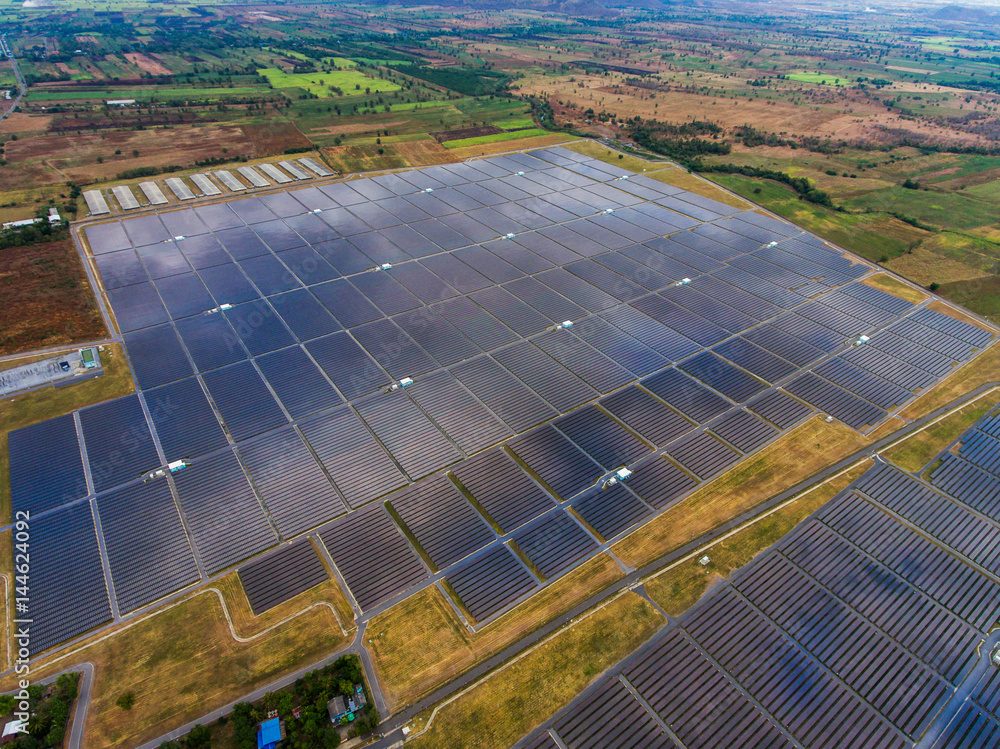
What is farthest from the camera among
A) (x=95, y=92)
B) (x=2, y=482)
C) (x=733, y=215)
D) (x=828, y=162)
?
(x=95, y=92)

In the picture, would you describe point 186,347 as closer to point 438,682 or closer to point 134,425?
point 134,425

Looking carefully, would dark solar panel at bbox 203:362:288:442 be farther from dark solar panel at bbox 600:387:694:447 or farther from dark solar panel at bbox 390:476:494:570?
dark solar panel at bbox 600:387:694:447

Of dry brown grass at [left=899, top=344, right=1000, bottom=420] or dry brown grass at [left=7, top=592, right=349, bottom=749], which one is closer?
dry brown grass at [left=7, top=592, right=349, bottom=749]

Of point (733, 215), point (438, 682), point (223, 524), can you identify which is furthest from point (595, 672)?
point (733, 215)

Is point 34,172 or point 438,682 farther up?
point 34,172

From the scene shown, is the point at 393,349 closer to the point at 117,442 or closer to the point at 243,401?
the point at 243,401

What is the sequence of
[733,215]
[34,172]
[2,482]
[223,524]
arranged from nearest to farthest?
[223,524] < [2,482] < [733,215] < [34,172]

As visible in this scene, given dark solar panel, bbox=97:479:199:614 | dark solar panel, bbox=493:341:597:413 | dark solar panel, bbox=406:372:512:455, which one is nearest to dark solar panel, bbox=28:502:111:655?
dark solar panel, bbox=97:479:199:614
